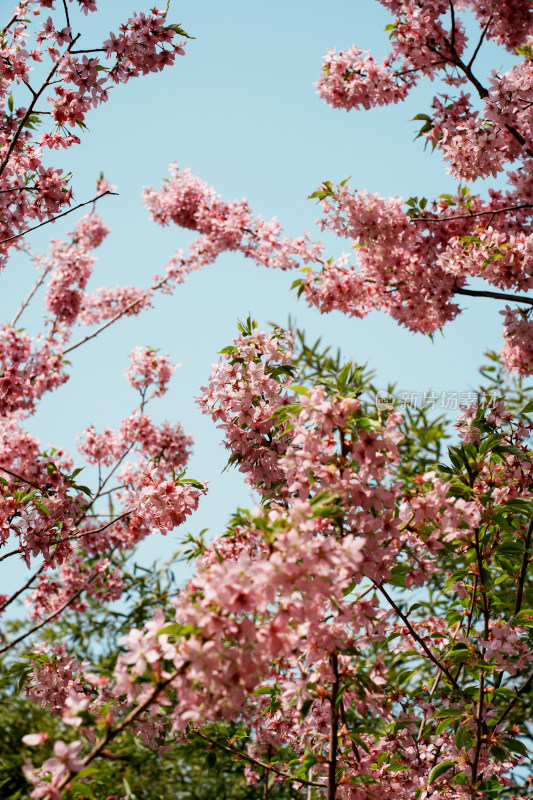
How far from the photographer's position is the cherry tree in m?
1.46

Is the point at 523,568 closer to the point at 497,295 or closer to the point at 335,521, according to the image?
the point at 335,521

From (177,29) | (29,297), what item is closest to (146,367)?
(29,297)

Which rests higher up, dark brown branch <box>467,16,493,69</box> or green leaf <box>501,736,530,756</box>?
dark brown branch <box>467,16,493,69</box>

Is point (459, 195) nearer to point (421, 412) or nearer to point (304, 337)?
point (421, 412)

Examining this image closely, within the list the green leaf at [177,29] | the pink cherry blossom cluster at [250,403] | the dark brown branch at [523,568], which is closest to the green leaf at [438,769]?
the dark brown branch at [523,568]

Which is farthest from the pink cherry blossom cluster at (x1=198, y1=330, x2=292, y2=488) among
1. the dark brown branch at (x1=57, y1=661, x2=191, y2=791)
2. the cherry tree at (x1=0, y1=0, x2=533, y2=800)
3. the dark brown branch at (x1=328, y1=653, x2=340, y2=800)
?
the dark brown branch at (x1=57, y1=661, x2=191, y2=791)

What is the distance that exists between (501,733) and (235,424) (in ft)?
5.76

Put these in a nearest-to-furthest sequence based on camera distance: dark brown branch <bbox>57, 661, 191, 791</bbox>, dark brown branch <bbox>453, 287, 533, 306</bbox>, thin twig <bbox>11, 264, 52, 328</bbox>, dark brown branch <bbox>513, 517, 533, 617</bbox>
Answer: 1. dark brown branch <bbox>57, 661, 191, 791</bbox>
2. dark brown branch <bbox>513, 517, 533, 617</bbox>
3. dark brown branch <bbox>453, 287, 533, 306</bbox>
4. thin twig <bbox>11, 264, 52, 328</bbox>

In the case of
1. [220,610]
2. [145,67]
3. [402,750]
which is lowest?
[220,610]

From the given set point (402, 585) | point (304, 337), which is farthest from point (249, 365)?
point (304, 337)

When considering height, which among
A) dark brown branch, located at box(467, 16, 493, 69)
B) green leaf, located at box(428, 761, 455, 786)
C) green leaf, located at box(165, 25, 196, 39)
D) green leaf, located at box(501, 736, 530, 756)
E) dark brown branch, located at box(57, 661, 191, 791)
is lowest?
dark brown branch, located at box(57, 661, 191, 791)

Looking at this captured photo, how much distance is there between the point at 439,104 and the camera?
4312 millimetres

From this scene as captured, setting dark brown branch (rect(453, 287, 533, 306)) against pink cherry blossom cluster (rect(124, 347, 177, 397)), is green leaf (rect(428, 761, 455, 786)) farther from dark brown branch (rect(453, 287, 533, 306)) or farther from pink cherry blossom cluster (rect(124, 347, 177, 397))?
pink cherry blossom cluster (rect(124, 347, 177, 397))

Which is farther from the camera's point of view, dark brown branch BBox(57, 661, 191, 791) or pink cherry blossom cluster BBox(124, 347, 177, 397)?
pink cherry blossom cluster BBox(124, 347, 177, 397)
